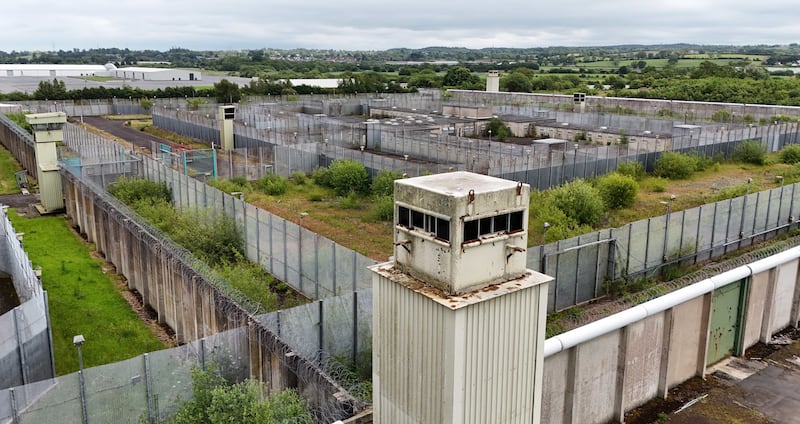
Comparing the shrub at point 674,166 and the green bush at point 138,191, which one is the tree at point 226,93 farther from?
the shrub at point 674,166

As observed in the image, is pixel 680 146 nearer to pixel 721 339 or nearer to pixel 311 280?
pixel 721 339

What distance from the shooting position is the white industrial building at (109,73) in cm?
14788

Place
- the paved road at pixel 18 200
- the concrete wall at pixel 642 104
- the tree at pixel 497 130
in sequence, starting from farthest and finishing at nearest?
the concrete wall at pixel 642 104 → the tree at pixel 497 130 → the paved road at pixel 18 200

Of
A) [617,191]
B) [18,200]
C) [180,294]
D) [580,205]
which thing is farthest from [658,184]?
[18,200]

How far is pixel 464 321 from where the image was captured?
8.16 meters

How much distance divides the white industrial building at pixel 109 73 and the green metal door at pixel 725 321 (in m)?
145

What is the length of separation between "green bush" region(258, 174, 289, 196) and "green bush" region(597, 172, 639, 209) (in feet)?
59.5

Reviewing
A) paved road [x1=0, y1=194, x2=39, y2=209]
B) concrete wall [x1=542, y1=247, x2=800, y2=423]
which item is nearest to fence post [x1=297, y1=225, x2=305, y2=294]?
concrete wall [x1=542, y1=247, x2=800, y2=423]

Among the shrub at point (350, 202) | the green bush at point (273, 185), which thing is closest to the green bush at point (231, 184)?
the green bush at point (273, 185)

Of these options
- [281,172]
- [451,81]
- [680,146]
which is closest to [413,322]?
[281,172]

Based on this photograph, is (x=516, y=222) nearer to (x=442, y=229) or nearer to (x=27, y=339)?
(x=442, y=229)

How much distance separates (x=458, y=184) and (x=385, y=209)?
23.9m

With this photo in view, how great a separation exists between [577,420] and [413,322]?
307 inches

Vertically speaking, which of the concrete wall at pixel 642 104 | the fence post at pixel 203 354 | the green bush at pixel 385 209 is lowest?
the green bush at pixel 385 209
